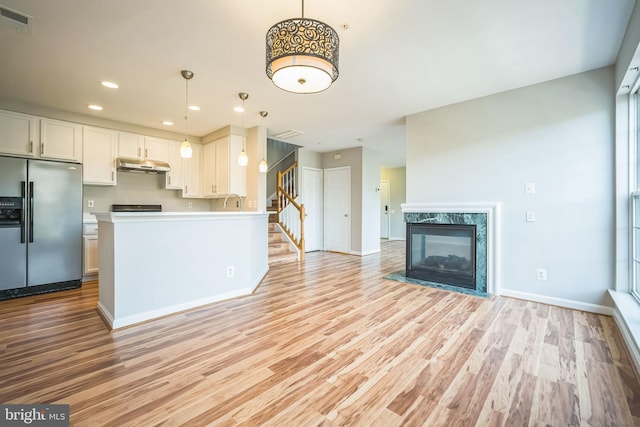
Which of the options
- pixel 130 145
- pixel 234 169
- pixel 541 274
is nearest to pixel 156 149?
pixel 130 145

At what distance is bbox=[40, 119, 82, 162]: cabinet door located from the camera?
4.11 m

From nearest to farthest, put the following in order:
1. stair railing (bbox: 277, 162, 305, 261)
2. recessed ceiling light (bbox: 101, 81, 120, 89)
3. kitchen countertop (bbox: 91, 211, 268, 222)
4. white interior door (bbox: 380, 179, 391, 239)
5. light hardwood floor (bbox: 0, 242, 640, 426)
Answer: light hardwood floor (bbox: 0, 242, 640, 426)
kitchen countertop (bbox: 91, 211, 268, 222)
recessed ceiling light (bbox: 101, 81, 120, 89)
stair railing (bbox: 277, 162, 305, 261)
white interior door (bbox: 380, 179, 391, 239)

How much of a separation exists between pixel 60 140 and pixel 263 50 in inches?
147

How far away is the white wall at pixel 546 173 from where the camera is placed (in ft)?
10.1

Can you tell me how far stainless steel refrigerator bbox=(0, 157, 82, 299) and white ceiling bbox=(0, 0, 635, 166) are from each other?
3.31ft

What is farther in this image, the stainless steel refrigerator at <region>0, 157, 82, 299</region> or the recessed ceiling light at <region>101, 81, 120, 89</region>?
the stainless steel refrigerator at <region>0, 157, 82, 299</region>

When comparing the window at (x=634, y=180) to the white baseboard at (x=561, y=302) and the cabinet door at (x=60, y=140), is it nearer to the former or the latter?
the white baseboard at (x=561, y=302)

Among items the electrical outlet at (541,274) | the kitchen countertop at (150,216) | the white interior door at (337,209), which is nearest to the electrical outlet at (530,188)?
the electrical outlet at (541,274)

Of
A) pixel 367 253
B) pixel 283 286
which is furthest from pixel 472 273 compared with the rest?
pixel 367 253

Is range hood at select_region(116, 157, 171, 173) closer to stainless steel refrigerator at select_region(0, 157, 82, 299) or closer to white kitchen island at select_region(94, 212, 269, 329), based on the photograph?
stainless steel refrigerator at select_region(0, 157, 82, 299)

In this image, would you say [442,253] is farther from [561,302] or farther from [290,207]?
[290,207]

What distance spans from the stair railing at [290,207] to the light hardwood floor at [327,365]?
3.17m

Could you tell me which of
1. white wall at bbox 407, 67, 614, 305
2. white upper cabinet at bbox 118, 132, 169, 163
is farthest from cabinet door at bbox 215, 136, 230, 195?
white wall at bbox 407, 67, 614, 305

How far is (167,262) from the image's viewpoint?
290cm
